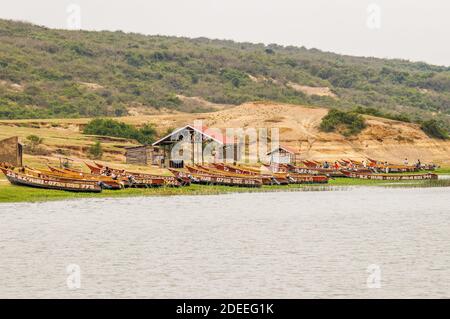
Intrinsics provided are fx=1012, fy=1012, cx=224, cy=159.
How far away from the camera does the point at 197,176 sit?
260 ft

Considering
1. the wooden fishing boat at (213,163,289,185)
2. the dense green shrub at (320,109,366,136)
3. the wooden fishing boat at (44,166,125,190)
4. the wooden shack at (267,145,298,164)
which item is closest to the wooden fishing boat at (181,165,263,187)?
the wooden fishing boat at (213,163,289,185)

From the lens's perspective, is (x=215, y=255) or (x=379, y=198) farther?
(x=379, y=198)

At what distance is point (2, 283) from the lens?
36875 millimetres

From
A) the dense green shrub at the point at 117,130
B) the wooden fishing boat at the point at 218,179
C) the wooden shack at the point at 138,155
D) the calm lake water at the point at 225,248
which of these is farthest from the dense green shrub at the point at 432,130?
the calm lake water at the point at 225,248

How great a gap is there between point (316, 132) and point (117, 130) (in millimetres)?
23230

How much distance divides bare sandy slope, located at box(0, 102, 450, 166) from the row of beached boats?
7217 millimetres

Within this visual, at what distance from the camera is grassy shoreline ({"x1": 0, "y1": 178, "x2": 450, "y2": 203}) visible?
6425cm

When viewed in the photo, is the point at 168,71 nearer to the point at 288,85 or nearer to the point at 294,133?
the point at 288,85

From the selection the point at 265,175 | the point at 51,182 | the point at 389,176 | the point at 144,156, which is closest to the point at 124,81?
the point at 144,156

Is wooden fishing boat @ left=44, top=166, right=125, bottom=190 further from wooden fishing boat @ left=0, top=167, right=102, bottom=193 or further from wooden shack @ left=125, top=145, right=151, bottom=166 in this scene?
wooden shack @ left=125, top=145, right=151, bottom=166

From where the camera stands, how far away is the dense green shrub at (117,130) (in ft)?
349

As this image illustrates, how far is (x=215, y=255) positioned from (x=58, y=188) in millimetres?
25381

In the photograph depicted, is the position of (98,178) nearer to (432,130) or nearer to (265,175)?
(265,175)
